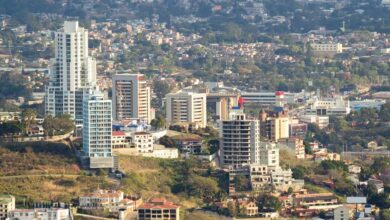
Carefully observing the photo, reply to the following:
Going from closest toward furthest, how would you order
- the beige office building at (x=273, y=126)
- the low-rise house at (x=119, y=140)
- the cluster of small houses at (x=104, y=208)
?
the cluster of small houses at (x=104, y=208) → the low-rise house at (x=119, y=140) → the beige office building at (x=273, y=126)

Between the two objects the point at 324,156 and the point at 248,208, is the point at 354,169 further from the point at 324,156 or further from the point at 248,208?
the point at 248,208

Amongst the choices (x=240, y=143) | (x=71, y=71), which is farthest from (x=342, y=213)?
(x=71, y=71)

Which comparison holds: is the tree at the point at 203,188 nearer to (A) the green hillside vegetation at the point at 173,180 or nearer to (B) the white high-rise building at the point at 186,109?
(A) the green hillside vegetation at the point at 173,180

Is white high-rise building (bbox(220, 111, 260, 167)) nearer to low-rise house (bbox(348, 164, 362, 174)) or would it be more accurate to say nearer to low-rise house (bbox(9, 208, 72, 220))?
low-rise house (bbox(348, 164, 362, 174))

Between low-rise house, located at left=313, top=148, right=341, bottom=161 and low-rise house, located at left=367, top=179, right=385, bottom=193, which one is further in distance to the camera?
low-rise house, located at left=313, top=148, right=341, bottom=161

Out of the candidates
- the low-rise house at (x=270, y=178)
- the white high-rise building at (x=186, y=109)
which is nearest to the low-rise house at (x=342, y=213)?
the low-rise house at (x=270, y=178)

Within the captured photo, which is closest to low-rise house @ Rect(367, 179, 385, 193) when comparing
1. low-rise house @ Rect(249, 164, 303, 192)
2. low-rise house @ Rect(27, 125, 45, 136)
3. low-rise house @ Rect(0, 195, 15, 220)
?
low-rise house @ Rect(249, 164, 303, 192)
